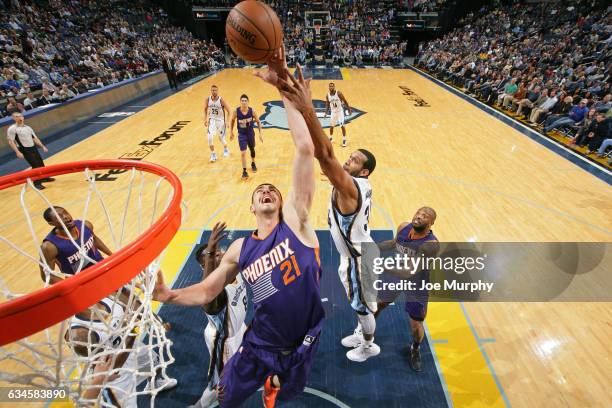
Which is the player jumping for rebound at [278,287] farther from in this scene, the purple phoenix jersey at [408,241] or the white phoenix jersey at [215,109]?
the white phoenix jersey at [215,109]

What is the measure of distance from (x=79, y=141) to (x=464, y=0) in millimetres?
28247

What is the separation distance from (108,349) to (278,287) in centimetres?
114

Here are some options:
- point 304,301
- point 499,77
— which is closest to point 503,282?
point 304,301

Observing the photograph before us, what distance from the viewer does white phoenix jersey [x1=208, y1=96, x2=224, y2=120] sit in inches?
309

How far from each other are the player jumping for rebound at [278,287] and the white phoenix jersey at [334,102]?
22.6ft

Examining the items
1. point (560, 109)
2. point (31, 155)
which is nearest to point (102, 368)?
point (31, 155)

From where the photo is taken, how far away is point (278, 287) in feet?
6.28

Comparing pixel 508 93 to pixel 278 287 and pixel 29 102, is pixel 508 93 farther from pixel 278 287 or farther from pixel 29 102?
pixel 29 102

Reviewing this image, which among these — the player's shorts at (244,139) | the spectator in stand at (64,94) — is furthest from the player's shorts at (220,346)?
the spectator in stand at (64,94)

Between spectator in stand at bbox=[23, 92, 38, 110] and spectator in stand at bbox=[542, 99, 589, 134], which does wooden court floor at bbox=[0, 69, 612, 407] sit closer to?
spectator in stand at bbox=[542, 99, 589, 134]

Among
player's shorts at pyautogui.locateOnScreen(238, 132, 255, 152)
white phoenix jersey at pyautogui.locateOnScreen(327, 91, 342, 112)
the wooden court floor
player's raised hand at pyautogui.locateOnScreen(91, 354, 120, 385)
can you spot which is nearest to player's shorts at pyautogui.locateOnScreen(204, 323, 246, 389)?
player's raised hand at pyautogui.locateOnScreen(91, 354, 120, 385)

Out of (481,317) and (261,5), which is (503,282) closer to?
(481,317)

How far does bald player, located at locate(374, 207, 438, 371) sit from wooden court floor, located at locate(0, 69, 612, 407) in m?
0.34

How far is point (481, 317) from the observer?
3953 millimetres
